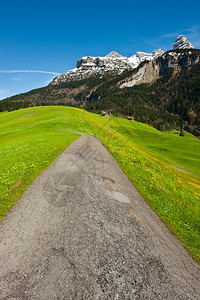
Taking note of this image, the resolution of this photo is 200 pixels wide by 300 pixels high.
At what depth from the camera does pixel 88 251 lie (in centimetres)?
688

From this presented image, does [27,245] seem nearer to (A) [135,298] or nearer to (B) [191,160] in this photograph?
(A) [135,298]

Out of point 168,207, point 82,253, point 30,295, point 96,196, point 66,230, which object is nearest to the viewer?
point 30,295

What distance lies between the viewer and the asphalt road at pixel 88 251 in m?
5.41

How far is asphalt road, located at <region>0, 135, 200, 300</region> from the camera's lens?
5.41 meters

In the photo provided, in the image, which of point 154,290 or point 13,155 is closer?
point 154,290

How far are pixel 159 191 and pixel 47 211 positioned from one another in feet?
35.5

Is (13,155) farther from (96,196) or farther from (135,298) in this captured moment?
(135,298)

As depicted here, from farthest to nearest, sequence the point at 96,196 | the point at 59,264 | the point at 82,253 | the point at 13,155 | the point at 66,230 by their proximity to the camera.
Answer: the point at 13,155
the point at 96,196
the point at 66,230
the point at 82,253
the point at 59,264

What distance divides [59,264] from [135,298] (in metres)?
3.10

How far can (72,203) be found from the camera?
410 inches

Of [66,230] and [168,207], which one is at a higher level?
[66,230]

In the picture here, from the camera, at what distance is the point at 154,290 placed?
562 cm

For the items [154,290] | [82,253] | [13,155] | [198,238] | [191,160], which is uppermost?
[13,155]

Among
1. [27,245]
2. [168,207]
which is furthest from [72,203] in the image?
[168,207]
